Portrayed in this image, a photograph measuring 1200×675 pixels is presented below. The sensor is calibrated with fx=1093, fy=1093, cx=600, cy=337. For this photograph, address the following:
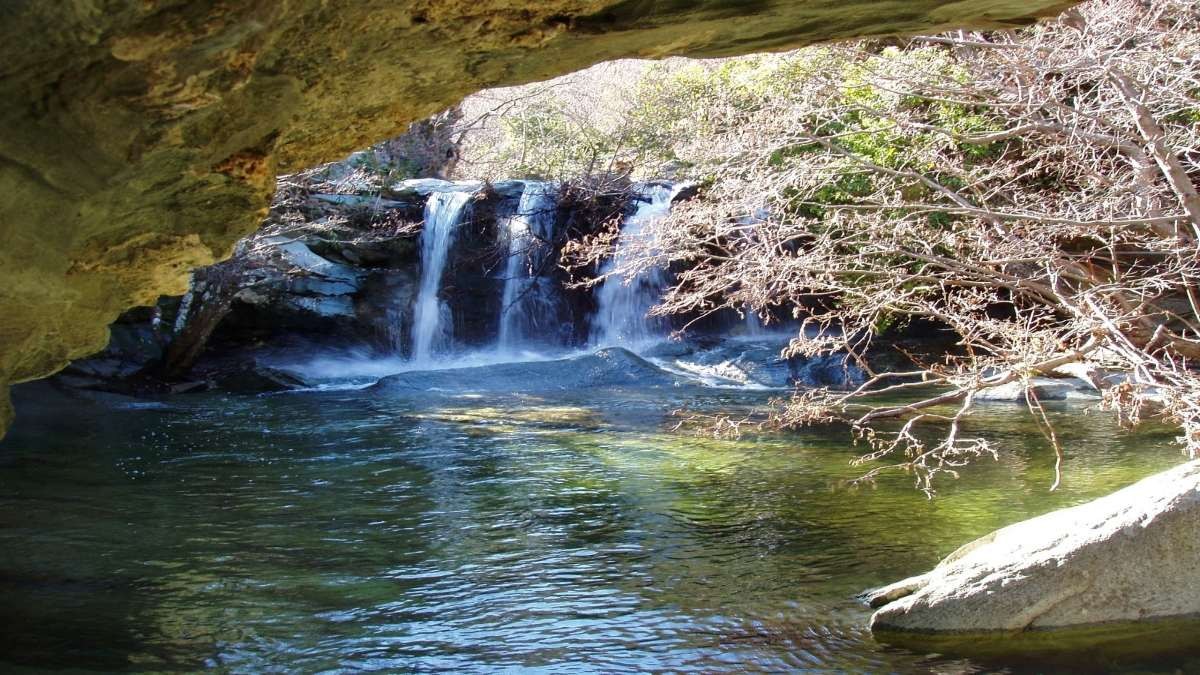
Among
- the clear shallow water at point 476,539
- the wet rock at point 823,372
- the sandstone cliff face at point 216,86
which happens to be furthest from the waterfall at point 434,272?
the sandstone cliff face at point 216,86

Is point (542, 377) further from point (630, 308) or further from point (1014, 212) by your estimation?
point (1014, 212)

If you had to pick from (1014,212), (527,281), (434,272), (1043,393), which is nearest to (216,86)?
(1014,212)

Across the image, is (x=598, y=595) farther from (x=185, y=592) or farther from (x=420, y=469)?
(x=420, y=469)

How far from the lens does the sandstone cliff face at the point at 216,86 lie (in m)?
2.78

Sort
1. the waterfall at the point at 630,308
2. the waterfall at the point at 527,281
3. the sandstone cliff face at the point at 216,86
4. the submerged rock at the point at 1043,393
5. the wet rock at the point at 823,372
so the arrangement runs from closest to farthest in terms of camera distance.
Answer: the sandstone cliff face at the point at 216,86 < the submerged rock at the point at 1043,393 < the wet rock at the point at 823,372 < the waterfall at the point at 630,308 < the waterfall at the point at 527,281

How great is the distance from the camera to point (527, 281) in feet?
60.5

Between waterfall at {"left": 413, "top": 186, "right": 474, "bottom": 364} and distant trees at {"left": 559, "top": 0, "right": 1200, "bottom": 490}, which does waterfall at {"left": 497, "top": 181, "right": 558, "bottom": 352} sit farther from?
distant trees at {"left": 559, "top": 0, "right": 1200, "bottom": 490}

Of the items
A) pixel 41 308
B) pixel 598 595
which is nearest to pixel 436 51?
pixel 41 308

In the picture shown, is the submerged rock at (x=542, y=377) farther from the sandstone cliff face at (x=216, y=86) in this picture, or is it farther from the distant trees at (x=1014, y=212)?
the sandstone cliff face at (x=216, y=86)

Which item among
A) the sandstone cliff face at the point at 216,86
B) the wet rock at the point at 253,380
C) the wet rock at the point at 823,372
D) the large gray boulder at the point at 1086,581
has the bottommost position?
the large gray boulder at the point at 1086,581

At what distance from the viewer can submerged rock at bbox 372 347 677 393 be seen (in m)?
15.0

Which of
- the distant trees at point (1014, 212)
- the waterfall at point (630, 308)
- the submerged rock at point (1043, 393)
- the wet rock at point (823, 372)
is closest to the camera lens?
the distant trees at point (1014, 212)

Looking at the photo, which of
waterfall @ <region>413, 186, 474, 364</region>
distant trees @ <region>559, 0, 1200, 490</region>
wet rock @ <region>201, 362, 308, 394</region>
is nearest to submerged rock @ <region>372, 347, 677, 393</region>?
wet rock @ <region>201, 362, 308, 394</region>

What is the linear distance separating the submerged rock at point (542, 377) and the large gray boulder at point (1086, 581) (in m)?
9.45
